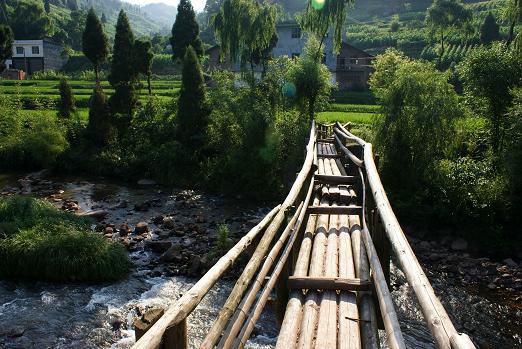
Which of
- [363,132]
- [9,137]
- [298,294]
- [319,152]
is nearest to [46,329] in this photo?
[298,294]

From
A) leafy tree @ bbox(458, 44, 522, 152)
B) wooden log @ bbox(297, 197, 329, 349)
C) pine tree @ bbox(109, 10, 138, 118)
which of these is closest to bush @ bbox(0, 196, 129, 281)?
wooden log @ bbox(297, 197, 329, 349)

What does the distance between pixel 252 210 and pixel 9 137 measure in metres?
17.1

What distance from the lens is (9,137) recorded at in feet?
93.6

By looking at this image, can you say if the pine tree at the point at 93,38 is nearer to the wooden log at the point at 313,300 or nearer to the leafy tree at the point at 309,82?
the leafy tree at the point at 309,82

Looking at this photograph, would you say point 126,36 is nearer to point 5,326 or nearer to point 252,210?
point 252,210

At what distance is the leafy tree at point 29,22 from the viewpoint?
81.2 metres

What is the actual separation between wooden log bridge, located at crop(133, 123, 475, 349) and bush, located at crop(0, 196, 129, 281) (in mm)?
7839

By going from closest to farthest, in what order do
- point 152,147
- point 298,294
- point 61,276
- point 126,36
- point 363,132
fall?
point 298,294 < point 61,276 < point 363,132 < point 152,147 < point 126,36

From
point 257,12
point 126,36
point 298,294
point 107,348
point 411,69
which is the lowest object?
point 107,348

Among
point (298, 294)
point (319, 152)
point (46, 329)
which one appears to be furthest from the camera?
point (319, 152)

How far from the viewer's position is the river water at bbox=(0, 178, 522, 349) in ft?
34.8

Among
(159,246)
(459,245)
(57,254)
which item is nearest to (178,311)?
(57,254)

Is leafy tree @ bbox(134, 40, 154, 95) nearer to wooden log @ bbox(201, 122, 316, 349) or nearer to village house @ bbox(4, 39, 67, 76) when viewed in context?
wooden log @ bbox(201, 122, 316, 349)

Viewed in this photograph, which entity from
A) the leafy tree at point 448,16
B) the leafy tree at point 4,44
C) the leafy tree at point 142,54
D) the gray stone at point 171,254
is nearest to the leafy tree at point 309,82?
the leafy tree at point 142,54
